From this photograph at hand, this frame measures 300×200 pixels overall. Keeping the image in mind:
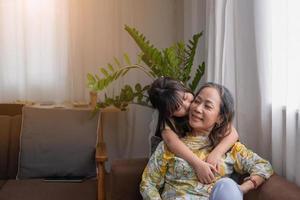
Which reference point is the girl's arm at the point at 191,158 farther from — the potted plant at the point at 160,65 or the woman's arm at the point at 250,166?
the potted plant at the point at 160,65

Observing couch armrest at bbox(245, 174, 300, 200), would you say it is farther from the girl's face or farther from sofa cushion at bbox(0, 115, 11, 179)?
sofa cushion at bbox(0, 115, 11, 179)

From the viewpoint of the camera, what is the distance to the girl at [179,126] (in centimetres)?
163

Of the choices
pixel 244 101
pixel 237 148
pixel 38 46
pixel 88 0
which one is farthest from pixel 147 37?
pixel 237 148

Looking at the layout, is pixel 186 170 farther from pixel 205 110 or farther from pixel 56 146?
pixel 56 146

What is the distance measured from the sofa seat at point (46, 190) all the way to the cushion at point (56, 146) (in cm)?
9

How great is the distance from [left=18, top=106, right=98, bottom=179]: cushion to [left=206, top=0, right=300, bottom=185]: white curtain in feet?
3.16

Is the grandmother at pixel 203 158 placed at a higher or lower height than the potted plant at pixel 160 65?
lower

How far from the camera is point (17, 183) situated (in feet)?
7.77

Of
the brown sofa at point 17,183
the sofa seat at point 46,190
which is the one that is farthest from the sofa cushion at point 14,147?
the sofa seat at point 46,190

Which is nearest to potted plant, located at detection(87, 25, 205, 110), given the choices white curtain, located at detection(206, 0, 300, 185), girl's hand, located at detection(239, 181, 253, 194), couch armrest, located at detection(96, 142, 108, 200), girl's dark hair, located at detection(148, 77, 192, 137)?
white curtain, located at detection(206, 0, 300, 185)

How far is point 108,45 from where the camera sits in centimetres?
304

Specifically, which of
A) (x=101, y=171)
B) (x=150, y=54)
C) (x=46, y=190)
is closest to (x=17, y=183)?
(x=46, y=190)

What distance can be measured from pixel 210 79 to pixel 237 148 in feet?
2.34

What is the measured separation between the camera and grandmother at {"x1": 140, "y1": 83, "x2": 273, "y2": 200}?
1640 millimetres
